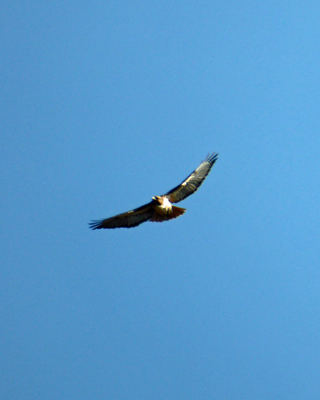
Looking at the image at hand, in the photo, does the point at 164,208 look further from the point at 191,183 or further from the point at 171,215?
the point at 191,183

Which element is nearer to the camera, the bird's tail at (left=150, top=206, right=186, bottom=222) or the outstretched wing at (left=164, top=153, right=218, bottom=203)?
the bird's tail at (left=150, top=206, right=186, bottom=222)

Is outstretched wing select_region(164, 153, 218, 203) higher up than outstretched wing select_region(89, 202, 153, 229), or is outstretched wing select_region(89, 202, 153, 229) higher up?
outstretched wing select_region(164, 153, 218, 203)

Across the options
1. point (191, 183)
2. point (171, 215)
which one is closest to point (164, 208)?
point (171, 215)

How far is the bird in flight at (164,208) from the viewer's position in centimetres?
1680

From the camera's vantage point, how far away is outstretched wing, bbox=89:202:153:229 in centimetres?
1750

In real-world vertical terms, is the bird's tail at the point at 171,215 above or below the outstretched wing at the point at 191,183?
below

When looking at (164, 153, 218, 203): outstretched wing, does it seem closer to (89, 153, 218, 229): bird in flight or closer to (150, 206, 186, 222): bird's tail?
(89, 153, 218, 229): bird in flight

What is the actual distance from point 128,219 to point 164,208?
2.00 m

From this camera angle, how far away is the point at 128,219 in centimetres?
1806

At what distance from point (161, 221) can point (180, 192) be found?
142cm

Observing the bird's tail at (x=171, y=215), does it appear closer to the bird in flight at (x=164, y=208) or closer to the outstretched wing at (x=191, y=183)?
the bird in flight at (x=164, y=208)

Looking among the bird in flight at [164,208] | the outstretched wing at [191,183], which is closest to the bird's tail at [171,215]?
the bird in flight at [164,208]

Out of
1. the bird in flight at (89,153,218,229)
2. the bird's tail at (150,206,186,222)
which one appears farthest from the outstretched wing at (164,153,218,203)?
the bird's tail at (150,206,186,222)

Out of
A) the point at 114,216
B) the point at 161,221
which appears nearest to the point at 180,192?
the point at 161,221
